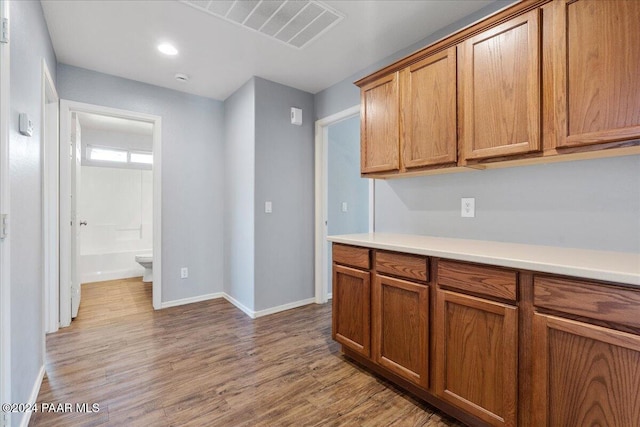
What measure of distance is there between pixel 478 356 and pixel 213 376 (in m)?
1.63

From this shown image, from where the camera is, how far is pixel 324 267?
3.57 m

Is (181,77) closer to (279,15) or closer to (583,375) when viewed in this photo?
(279,15)

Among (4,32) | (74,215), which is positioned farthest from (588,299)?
(74,215)

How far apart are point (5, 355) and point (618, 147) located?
2695 mm

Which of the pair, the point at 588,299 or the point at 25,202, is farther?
the point at 25,202

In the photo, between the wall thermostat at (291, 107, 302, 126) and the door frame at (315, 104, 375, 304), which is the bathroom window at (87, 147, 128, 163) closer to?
the wall thermostat at (291, 107, 302, 126)

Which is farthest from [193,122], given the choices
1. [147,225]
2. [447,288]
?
[447,288]

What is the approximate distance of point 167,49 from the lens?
2.54 metres

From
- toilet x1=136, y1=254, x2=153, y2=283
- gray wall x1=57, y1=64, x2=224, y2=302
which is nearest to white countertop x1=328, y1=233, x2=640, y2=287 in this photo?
gray wall x1=57, y1=64, x2=224, y2=302

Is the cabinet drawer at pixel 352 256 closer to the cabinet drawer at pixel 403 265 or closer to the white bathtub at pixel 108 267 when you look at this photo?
the cabinet drawer at pixel 403 265

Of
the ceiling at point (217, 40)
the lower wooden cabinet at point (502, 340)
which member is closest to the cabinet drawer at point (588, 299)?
the lower wooden cabinet at point (502, 340)

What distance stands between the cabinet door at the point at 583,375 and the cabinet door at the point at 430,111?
107cm

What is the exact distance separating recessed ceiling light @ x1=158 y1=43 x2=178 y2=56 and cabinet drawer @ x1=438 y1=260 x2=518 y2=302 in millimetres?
2667

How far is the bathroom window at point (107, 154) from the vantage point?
15.8 feet
